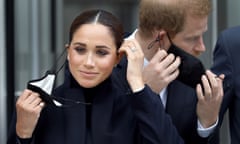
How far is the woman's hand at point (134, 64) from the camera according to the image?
214 cm

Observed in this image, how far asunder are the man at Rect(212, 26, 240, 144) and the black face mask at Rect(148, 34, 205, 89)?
9.8 inches

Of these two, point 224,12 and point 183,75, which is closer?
point 183,75

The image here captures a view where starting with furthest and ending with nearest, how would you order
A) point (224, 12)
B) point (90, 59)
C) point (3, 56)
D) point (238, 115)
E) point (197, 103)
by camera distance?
1. point (224, 12)
2. point (3, 56)
3. point (238, 115)
4. point (197, 103)
5. point (90, 59)

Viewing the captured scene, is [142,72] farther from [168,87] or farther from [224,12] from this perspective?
[224,12]

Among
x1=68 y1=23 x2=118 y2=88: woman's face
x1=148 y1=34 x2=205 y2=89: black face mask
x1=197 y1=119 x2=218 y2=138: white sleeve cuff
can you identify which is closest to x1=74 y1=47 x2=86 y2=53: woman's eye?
x1=68 y1=23 x2=118 y2=88: woman's face

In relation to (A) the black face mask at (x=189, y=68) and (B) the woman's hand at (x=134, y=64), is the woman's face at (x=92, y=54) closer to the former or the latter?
(B) the woman's hand at (x=134, y=64)

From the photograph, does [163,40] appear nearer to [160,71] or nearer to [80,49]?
[160,71]

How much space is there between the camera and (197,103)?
2.31 meters

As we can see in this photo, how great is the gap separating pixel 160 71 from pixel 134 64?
13 centimetres

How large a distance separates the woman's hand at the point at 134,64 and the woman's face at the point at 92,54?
0.04 meters

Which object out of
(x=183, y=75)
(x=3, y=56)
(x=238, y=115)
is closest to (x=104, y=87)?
(x=183, y=75)

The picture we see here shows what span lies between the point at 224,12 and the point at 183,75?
7.42ft

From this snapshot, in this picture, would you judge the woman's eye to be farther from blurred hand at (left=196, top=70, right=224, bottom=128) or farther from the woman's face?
blurred hand at (left=196, top=70, right=224, bottom=128)

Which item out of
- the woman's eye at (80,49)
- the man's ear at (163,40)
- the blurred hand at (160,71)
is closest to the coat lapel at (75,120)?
the woman's eye at (80,49)
